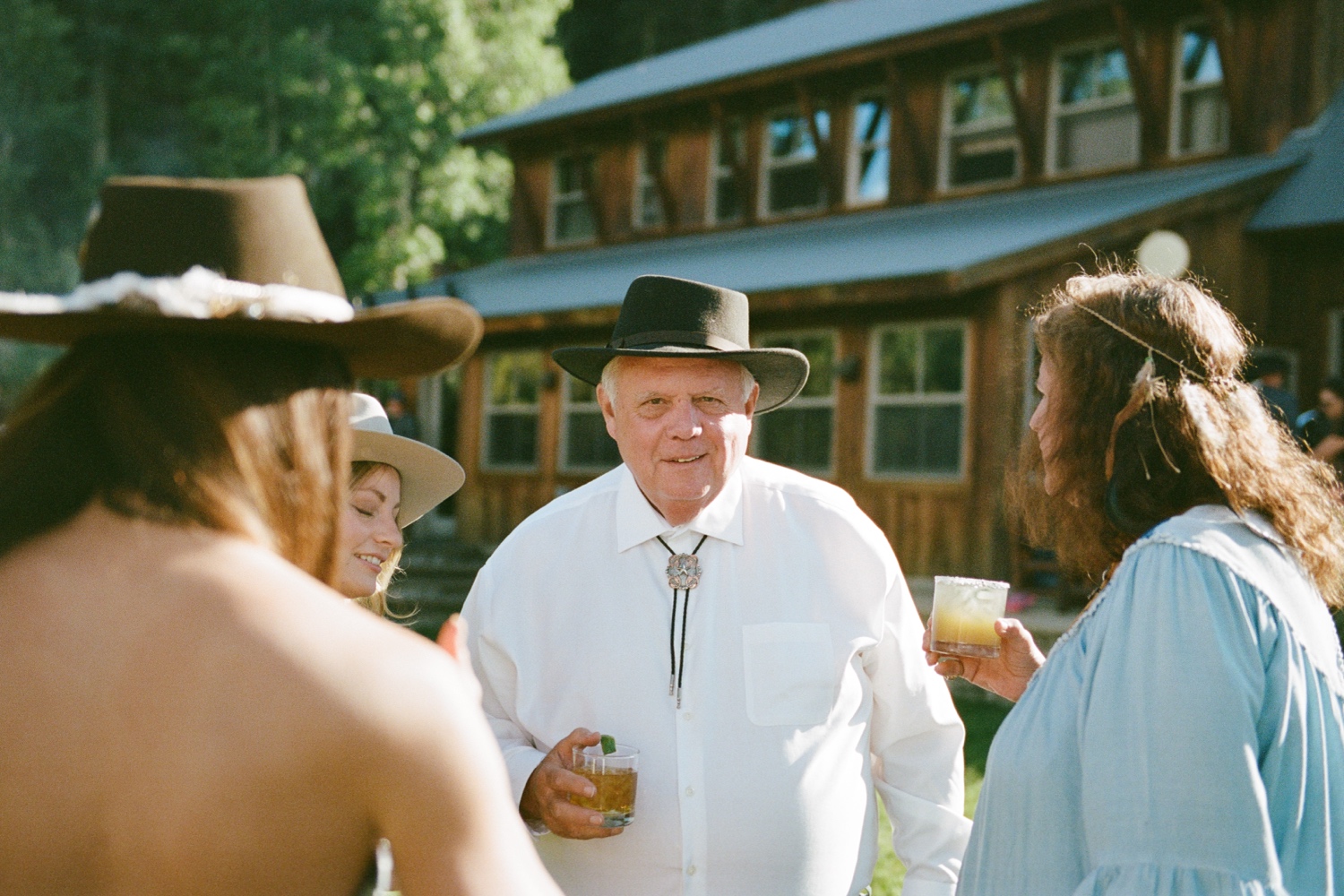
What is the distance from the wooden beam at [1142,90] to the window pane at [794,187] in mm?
4469

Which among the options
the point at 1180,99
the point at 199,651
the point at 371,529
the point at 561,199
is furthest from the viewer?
the point at 561,199

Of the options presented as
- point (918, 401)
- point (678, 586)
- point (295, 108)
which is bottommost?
point (678, 586)

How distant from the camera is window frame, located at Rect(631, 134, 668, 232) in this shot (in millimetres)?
17906

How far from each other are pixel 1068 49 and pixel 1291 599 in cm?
1316

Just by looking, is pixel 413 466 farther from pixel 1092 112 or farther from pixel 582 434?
pixel 582 434

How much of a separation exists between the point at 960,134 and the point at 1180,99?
2.67 m

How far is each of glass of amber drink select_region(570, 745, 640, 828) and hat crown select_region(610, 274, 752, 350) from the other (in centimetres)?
108

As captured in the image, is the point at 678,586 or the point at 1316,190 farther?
the point at 1316,190

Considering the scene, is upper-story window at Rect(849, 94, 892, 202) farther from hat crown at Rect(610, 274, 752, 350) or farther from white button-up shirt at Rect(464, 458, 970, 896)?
white button-up shirt at Rect(464, 458, 970, 896)

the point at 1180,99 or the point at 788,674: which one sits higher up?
the point at 1180,99

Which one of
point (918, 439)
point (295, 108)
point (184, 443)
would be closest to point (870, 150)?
point (918, 439)

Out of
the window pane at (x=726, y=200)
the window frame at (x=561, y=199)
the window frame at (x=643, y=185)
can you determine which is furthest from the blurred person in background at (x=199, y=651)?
the window frame at (x=561, y=199)

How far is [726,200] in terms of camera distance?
17438 mm

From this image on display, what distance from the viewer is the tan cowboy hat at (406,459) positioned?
302 centimetres
